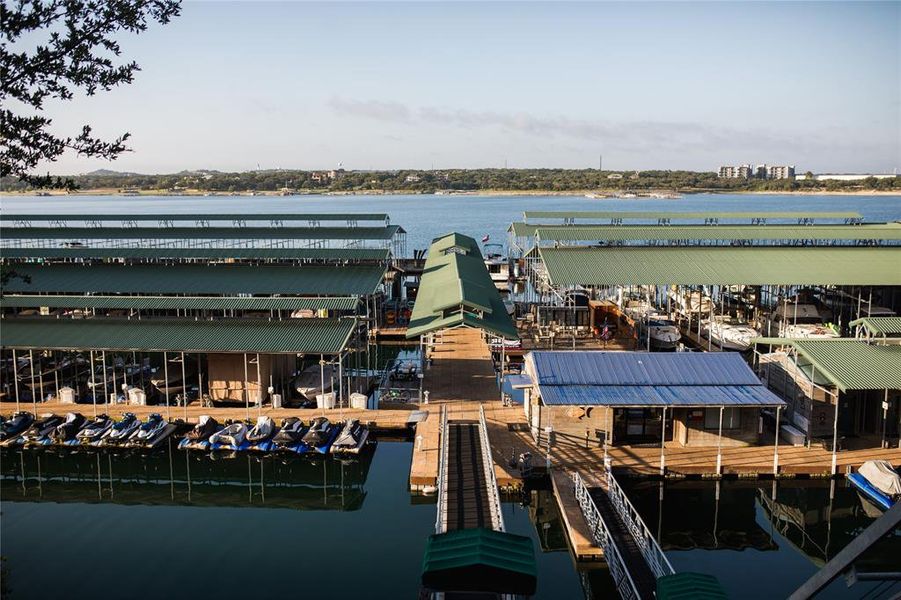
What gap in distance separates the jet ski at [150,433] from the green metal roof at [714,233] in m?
26.5

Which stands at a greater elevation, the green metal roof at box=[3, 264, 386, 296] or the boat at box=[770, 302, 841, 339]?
the green metal roof at box=[3, 264, 386, 296]

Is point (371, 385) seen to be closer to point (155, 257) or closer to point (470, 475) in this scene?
point (470, 475)

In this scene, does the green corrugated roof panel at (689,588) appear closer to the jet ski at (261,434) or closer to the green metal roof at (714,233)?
the jet ski at (261,434)

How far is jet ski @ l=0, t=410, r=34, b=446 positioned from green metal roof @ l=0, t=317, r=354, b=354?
314 cm

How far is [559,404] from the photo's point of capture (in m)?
24.5

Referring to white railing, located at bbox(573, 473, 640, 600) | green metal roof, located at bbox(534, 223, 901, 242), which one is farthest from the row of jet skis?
green metal roof, located at bbox(534, 223, 901, 242)

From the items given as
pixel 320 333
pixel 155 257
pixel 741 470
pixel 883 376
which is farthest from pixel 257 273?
pixel 883 376

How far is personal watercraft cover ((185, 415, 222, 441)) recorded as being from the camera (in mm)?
27678

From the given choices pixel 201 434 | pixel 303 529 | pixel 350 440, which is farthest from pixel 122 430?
pixel 303 529

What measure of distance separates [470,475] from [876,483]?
44.2 feet

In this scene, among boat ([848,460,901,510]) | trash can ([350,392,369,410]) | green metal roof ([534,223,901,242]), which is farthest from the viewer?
green metal roof ([534,223,901,242])

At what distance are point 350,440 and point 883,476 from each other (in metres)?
18.9

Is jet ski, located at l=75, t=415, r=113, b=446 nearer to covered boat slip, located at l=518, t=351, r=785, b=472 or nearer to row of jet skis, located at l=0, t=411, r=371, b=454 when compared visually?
row of jet skis, located at l=0, t=411, r=371, b=454

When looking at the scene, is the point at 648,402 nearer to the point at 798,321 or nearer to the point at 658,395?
the point at 658,395
